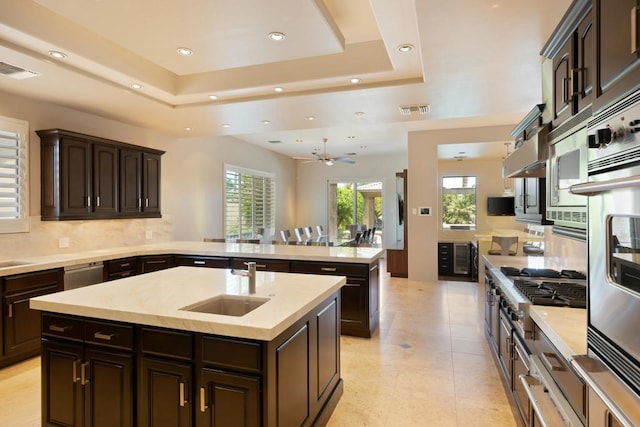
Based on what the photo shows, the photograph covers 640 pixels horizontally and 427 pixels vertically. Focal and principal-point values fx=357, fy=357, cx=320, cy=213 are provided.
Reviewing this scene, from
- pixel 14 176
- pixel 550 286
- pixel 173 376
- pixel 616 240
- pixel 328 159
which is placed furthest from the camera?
pixel 328 159

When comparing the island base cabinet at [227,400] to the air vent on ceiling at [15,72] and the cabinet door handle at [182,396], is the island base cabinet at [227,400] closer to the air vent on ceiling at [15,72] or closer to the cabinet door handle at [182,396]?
the cabinet door handle at [182,396]

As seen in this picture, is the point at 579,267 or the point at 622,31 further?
the point at 579,267

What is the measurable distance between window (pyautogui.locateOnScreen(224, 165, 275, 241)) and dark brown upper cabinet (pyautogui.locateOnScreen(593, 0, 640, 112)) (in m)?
7.23

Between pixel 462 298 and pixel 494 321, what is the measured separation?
2.66 meters

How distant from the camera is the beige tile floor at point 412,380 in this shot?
2.54 metres

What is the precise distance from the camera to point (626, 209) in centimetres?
A: 94

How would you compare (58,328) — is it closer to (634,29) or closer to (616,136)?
→ (616,136)

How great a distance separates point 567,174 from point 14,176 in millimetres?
5080

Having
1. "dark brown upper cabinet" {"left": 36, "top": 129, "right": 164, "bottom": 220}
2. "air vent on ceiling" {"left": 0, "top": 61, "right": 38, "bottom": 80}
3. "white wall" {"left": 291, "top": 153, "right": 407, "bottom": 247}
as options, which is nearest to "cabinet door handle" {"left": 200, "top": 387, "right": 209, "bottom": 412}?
"air vent on ceiling" {"left": 0, "top": 61, "right": 38, "bottom": 80}

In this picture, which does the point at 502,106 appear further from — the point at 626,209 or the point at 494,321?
the point at 626,209

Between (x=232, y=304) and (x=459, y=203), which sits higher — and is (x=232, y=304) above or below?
below

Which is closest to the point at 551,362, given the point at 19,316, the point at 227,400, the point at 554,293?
the point at 554,293

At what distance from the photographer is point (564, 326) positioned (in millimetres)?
1618

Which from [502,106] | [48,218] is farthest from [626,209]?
[48,218]
